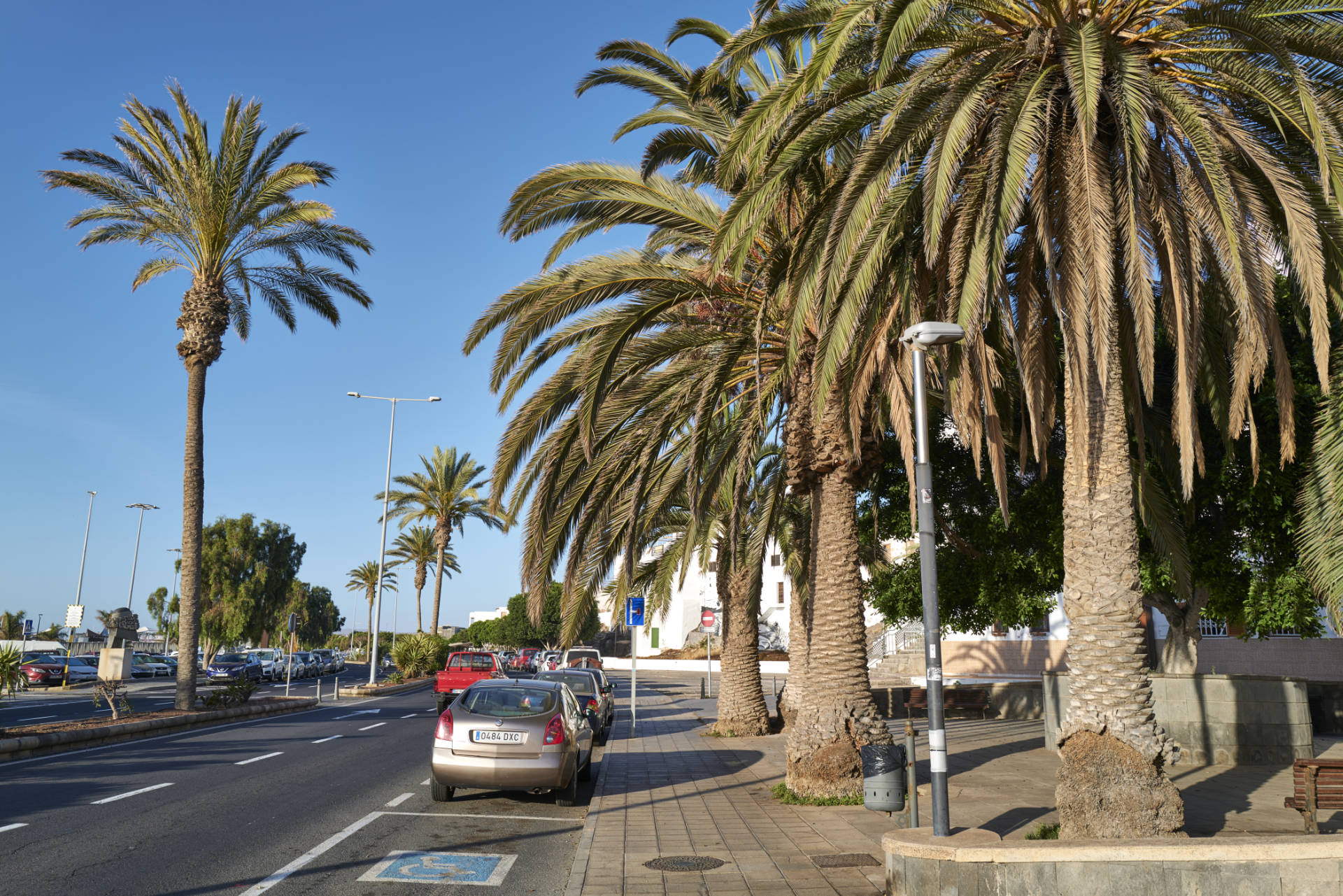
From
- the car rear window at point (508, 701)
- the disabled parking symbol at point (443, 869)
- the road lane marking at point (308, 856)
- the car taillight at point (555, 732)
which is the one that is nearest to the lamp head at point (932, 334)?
the disabled parking symbol at point (443, 869)

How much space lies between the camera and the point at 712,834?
9789mm

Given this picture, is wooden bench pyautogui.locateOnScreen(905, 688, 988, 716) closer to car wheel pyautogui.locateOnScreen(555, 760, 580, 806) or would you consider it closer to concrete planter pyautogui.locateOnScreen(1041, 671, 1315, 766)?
concrete planter pyautogui.locateOnScreen(1041, 671, 1315, 766)

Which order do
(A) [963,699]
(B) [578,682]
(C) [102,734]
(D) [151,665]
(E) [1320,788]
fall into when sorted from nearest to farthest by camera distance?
1. (E) [1320,788]
2. (C) [102,734]
3. (B) [578,682]
4. (A) [963,699]
5. (D) [151,665]

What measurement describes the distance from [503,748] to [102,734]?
10927 mm

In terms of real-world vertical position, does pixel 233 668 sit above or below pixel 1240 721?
below

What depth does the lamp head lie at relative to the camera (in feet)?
27.0

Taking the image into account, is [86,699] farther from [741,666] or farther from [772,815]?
[772,815]

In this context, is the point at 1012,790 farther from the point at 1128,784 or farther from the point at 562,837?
the point at 562,837

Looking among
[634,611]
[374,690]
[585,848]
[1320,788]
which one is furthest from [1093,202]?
[374,690]

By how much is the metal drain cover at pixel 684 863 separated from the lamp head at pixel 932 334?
16.3 feet

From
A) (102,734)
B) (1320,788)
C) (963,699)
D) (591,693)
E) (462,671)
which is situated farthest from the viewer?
(462,671)

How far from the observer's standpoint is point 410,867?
814 cm

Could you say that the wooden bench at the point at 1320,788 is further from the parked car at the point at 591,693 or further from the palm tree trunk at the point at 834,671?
the parked car at the point at 591,693

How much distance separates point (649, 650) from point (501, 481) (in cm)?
7018
